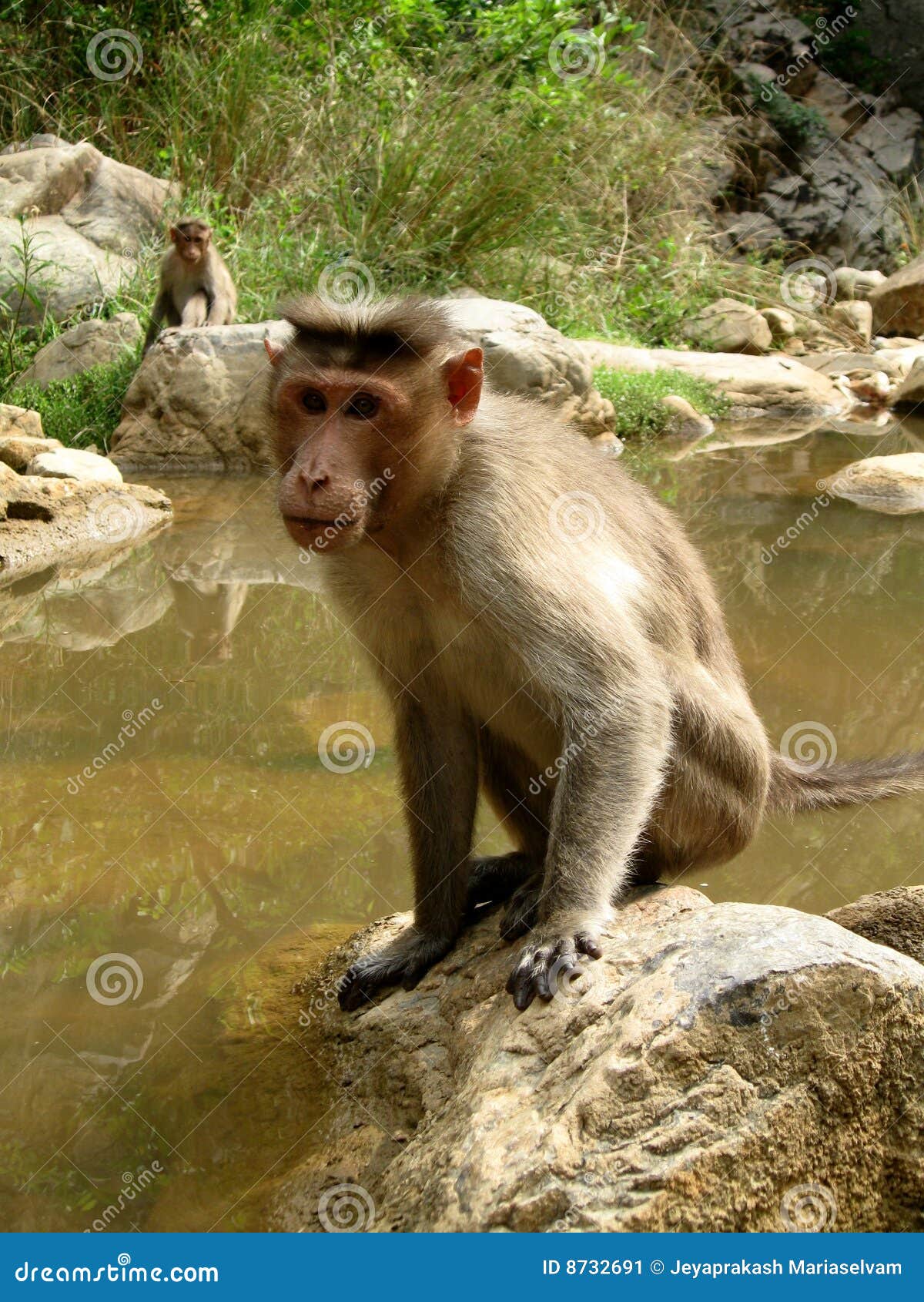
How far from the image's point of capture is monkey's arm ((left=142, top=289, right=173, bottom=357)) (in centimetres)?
1370

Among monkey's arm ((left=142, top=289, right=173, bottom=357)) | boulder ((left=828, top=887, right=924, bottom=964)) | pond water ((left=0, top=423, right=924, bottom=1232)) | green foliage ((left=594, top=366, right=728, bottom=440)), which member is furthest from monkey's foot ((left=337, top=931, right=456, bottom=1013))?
monkey's arm ((left=142, top=289, right=173, bottom=357))

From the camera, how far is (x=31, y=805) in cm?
525

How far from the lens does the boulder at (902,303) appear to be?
68.9ft

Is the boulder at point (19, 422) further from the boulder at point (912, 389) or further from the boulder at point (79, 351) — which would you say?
the boulder at point (912, 389)

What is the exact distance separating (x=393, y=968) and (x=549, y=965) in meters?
0.92

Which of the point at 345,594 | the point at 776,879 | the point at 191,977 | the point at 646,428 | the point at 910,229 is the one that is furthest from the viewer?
the point at 910,229

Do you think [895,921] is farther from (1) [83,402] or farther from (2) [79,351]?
(2) [79,351]

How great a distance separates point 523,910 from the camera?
3732 mm

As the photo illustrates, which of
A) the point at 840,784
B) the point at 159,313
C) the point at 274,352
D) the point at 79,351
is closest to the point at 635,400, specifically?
the point at 159,313

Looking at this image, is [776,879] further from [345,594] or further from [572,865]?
[345,594]

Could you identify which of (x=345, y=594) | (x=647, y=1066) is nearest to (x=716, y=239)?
(x=345, y=594)

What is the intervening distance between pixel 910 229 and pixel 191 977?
81.4 feet

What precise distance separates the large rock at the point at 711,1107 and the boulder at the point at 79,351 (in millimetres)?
12083

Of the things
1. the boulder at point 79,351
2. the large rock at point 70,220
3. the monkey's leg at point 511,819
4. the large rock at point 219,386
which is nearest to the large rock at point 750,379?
the large rock at point 219,386
